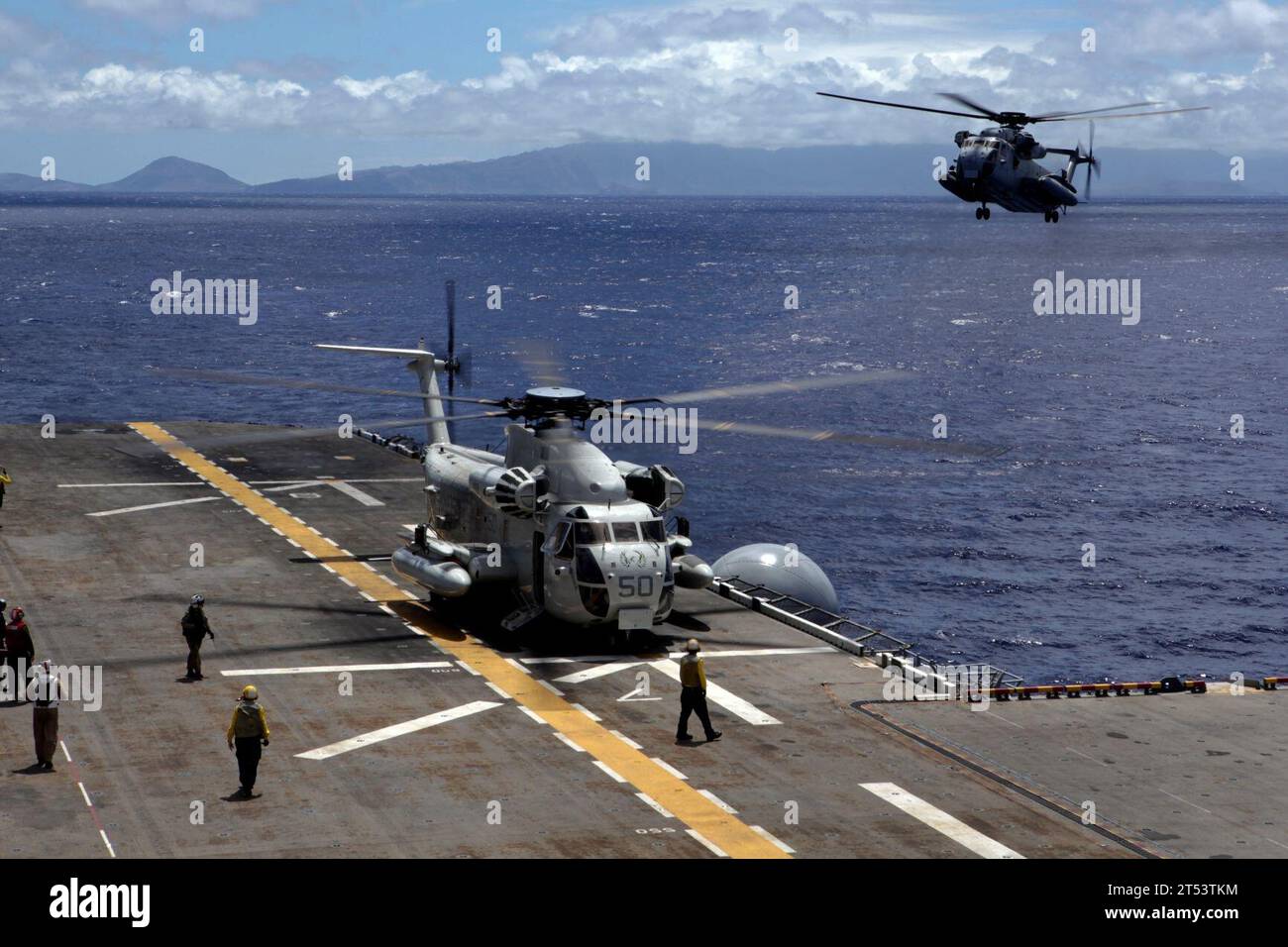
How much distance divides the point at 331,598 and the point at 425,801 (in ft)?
48.0

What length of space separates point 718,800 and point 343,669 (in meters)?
10.8

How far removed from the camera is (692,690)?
92.3ft

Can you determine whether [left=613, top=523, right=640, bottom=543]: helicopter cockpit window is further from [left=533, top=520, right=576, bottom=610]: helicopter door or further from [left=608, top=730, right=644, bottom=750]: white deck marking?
[left=608, top=730, right=644, bottom=750]: white deck marking

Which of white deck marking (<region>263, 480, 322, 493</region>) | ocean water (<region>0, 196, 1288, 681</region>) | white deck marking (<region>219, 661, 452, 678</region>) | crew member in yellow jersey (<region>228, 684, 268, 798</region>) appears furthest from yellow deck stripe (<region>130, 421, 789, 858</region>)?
ocean water (<region>0, 196, 1288, 681</region>)

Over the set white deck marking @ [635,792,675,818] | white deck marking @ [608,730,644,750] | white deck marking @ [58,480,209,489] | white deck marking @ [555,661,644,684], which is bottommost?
white deck marking @ [635,792,675,818]

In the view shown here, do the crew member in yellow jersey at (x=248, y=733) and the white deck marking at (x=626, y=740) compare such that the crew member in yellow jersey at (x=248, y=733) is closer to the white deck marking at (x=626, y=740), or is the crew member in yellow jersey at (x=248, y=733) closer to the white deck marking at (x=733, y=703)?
the white deck marking at (x=626, y=740)

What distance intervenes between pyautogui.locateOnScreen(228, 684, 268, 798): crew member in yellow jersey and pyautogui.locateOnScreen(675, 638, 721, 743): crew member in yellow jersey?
753 centimetres

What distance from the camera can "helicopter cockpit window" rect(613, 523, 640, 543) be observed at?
33375 millimetres

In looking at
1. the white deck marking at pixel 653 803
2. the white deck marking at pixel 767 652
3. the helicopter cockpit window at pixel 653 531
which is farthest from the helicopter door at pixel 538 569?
the white deck marking at pixel 653 803

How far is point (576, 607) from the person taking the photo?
33.3 metres

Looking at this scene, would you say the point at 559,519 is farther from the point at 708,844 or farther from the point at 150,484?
the point at 150,484

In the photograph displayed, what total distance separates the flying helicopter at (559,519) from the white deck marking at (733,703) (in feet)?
3.52

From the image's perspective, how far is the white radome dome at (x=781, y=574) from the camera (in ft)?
145
